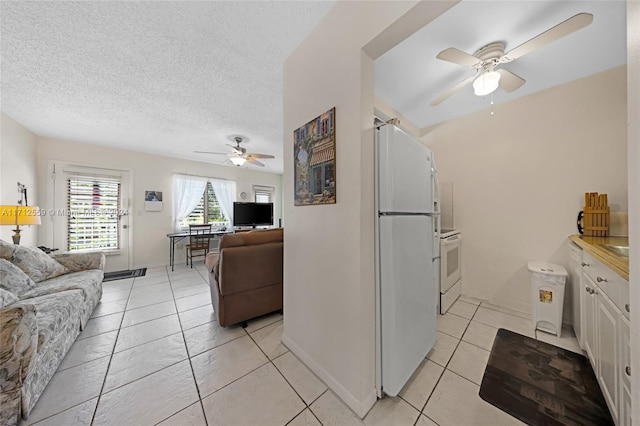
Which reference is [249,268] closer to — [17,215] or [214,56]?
[214,56]

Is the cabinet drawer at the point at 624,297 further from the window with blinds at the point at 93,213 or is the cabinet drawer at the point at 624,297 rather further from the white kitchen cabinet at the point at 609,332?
the window with blinds at the point at 93,213

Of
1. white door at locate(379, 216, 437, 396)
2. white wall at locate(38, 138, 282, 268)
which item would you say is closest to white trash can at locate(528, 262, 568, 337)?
white door at locate(379, 216, 437, 396)

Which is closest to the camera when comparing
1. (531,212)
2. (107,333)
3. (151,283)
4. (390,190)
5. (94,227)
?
(390,190)

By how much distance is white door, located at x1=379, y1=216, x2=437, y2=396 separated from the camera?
1.22 meters

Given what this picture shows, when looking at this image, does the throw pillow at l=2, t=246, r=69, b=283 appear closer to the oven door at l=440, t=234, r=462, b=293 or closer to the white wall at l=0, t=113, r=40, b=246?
the white wall at l=0, t=113, r=40, b=246

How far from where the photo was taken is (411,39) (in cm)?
157

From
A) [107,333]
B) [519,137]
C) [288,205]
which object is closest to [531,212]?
[519,137]

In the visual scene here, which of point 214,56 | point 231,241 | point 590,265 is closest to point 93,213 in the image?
point 231,241

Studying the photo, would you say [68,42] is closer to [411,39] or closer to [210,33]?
[210,33]

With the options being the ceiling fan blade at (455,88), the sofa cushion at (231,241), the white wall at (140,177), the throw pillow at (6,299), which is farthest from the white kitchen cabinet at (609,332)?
the white wall at (140,177)

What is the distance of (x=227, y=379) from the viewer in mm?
1401

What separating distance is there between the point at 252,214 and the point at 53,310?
12.4 feet

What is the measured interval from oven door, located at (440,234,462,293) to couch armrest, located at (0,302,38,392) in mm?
3103

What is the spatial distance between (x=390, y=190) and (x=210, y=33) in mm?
1743
